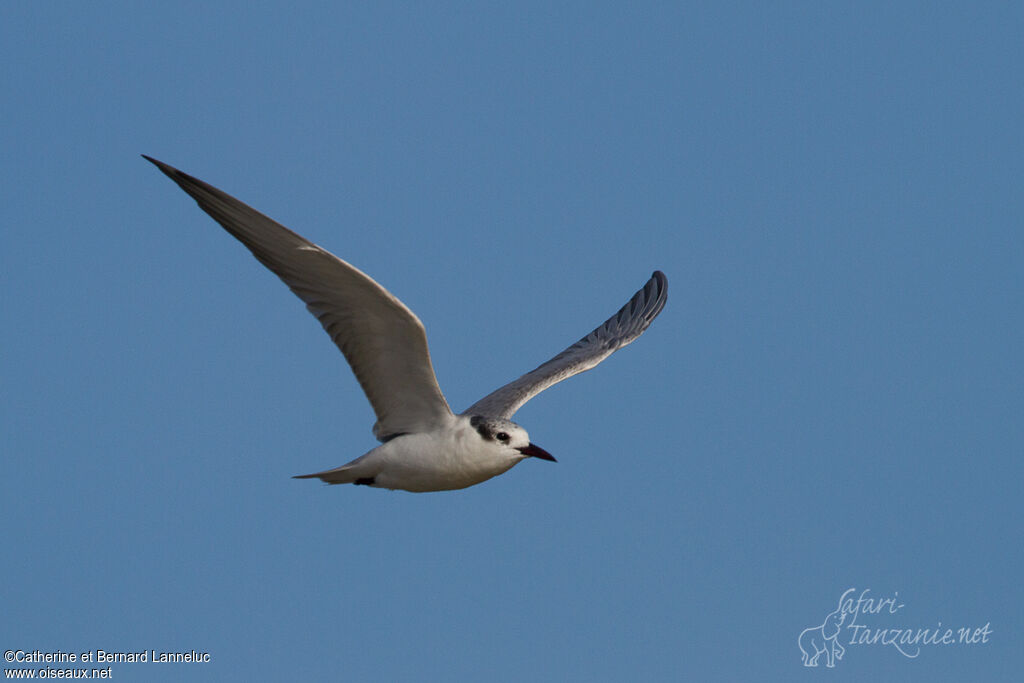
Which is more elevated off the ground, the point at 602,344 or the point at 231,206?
the point at 602,344

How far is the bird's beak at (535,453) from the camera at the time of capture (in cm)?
982

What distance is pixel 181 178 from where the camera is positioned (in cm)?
858

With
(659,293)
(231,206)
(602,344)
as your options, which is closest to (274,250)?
(231,206)

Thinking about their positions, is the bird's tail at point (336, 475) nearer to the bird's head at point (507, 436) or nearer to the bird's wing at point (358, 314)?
the bird's wing at point (358, 314)

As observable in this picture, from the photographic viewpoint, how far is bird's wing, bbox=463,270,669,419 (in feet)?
38.4

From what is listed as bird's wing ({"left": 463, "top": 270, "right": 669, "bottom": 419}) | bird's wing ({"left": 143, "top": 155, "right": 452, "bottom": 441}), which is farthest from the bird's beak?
bird's wing ({"left": 463, "top": 270, "right": 669, "bottom": 419})

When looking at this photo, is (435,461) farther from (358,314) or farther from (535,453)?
(358,314)

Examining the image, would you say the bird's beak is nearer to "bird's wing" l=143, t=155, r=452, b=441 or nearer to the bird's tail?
"bird's wing" l=143, t=155, r=452, b=441

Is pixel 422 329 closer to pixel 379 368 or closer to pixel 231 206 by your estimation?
pixel 379 368

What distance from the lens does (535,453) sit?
→ 32.3 feet

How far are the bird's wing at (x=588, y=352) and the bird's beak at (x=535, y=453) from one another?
1253mm

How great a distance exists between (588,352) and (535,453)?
3.67 m

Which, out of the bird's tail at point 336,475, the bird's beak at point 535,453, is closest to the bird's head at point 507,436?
the bird's beak at point 535,453

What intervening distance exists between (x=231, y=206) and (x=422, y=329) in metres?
1.79
